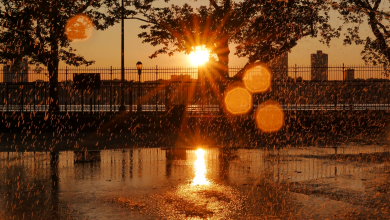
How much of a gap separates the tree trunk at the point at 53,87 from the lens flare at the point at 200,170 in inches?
456

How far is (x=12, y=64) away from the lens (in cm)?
3050

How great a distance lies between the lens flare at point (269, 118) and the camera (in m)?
19.6

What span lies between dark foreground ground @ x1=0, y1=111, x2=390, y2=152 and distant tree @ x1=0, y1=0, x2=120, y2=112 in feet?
12.1

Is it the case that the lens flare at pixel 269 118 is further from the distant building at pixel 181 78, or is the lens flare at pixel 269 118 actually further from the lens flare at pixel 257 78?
the distant building at pixel 181 78

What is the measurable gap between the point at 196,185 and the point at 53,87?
17.0 metres

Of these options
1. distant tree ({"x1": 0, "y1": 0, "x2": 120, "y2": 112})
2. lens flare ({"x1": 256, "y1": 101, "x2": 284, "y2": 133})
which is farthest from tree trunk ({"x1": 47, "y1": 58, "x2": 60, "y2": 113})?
lens flare ({"x1": 256, "y1": 101, "x2": 284, "y2": 133})

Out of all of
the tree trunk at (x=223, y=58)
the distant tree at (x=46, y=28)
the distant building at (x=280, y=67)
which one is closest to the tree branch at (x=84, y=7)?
the distant tree at (x=46, y=28)

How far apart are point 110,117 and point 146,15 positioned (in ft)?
39.4

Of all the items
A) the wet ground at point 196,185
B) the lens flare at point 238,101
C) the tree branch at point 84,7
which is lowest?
the wet ground at point 196,185

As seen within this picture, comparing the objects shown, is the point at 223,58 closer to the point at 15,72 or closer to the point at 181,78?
the point at 181,78

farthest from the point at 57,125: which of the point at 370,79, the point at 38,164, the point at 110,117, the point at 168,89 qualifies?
the point at 370,79

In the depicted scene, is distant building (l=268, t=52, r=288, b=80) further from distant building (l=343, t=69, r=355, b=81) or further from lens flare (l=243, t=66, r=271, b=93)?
distant building (l=343, t=69, r=355, b=81)

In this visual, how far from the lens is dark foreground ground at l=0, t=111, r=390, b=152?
53.1 feet

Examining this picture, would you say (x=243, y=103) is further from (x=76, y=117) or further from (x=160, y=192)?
(x=160, y=192)
